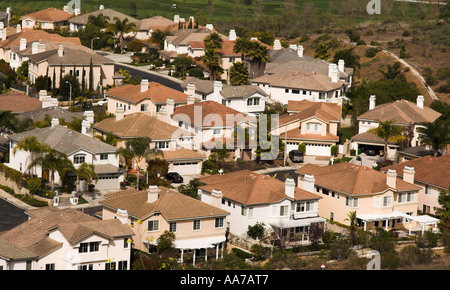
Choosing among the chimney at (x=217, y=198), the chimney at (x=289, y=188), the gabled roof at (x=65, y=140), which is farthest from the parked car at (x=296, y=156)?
the chimney at (x=217, y=198)

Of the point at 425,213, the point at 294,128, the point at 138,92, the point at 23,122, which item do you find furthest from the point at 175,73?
the point at 425,213

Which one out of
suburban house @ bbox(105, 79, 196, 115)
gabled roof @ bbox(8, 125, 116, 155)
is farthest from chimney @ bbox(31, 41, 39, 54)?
gabled roof @ bbox(8, 125, 116, 155)

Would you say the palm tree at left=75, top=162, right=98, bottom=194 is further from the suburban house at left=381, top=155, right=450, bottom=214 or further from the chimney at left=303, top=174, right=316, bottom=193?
the suburban house at left=381, top=155, right=450, bottom=214

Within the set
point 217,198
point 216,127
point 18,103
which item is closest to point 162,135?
point 216,127

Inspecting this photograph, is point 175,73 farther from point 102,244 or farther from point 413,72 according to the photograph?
point 102,244

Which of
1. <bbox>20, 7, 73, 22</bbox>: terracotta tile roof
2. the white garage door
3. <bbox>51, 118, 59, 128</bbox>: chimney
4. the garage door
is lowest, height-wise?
the white garage door

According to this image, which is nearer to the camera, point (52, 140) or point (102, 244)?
point (102, 244)
